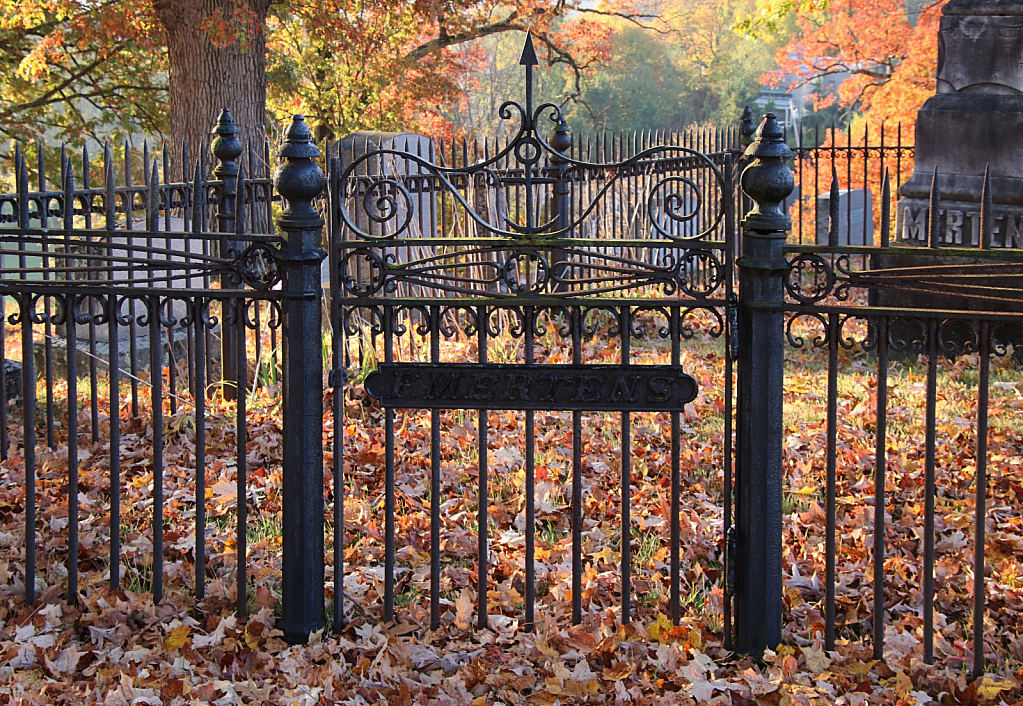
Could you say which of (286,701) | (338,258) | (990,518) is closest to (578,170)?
(990,518)

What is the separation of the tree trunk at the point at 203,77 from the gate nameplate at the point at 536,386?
8.21 metres

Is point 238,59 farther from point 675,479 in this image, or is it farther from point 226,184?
point 675,479

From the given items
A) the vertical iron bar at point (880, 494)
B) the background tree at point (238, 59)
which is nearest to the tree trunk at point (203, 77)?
the background tree at point (238, 59)

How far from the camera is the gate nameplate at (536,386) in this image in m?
3.34

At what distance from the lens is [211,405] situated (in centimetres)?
667

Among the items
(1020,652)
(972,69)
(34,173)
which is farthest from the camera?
(34,173)

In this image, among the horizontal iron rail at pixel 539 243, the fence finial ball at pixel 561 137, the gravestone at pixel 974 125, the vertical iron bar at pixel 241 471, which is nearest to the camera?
the horizontal iron rail at pixel 539 243

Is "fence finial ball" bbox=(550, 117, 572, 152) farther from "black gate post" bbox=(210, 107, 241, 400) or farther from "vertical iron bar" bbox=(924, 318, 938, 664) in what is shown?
"vertical iron bar" bbox=(924, 318, 938, 664)

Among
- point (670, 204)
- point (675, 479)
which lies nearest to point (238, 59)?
point (670, 204)

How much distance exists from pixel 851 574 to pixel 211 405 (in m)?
4.35

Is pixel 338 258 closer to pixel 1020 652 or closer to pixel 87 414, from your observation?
pixel 1020 652

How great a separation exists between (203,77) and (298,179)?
861cm

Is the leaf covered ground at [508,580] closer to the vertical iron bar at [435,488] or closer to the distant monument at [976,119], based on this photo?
the vertical iron bar at [435,488]

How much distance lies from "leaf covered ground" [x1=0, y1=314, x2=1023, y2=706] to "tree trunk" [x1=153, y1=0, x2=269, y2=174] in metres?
5.70
